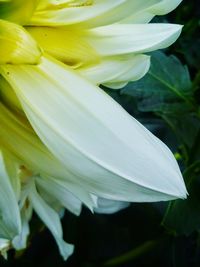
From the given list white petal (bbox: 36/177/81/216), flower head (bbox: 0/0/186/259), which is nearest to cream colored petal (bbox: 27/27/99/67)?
flower head (bbox: 0/0/186/259)

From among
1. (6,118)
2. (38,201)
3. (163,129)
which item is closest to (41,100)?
(6,118)

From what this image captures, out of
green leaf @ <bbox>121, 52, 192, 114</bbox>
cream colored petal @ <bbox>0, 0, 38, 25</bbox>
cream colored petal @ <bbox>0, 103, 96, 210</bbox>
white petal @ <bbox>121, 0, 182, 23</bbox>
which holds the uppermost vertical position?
cream colored petal @ <bbox>0, 0, 38, 25</bbox>

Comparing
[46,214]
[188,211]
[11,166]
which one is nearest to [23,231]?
[46,214]

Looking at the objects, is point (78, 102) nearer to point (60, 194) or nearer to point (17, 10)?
point (17, 10)

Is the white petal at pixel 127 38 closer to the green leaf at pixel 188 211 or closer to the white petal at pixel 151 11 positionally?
the white petal at pixel 151 11

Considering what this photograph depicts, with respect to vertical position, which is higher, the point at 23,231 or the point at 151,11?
the point at 151,11

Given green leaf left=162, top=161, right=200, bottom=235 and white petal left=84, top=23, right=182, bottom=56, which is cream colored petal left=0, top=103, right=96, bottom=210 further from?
green leaf left=162, top=161, right=200, bottom=235

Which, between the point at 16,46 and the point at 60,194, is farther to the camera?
the point at 60,194
